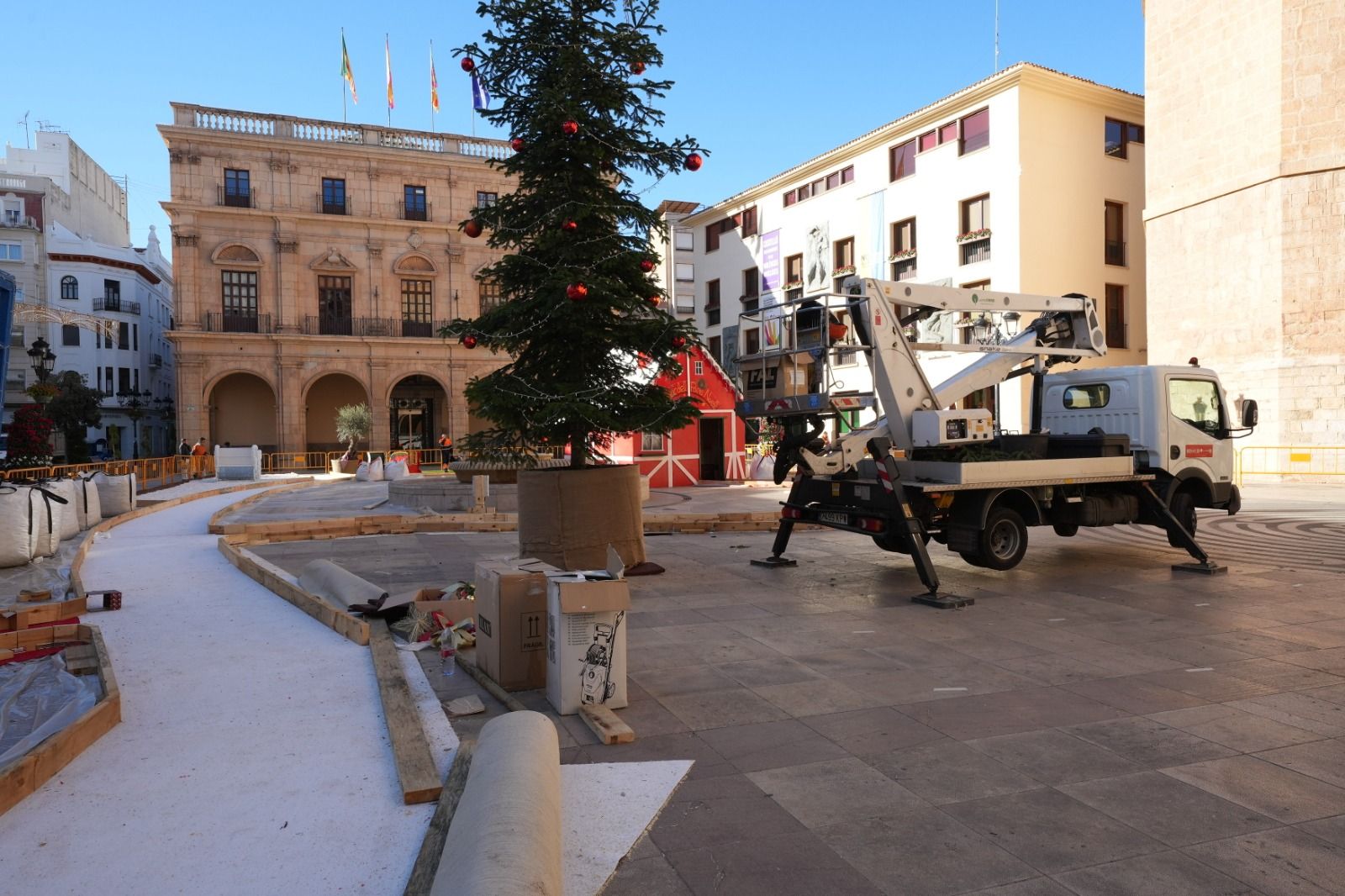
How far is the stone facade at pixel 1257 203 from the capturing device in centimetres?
2342

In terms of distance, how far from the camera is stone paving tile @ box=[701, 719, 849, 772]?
423cm

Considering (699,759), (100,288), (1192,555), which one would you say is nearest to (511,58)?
(699,759)

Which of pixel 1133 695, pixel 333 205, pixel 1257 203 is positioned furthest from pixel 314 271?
pixel 1133 695

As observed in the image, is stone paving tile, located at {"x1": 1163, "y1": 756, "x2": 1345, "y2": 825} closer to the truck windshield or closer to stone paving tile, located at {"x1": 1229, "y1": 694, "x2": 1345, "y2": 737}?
stone paving tile, located at {"x1": 1229, "y1": 694, "x2": 1345, "y2": 737}

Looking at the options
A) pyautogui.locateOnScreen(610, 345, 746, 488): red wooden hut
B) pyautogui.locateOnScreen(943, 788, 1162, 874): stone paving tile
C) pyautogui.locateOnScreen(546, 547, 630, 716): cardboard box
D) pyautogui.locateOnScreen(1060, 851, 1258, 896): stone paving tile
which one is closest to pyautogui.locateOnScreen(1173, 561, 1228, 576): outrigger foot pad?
pyautogui.locateOnScreen(943, 788, 1162, 874): stone paving tile

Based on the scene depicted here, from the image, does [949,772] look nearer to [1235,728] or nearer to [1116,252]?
[1235,728]

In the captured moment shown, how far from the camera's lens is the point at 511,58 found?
9.40m

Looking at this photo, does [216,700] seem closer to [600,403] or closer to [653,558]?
→ [600,403]

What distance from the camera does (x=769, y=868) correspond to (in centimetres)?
316

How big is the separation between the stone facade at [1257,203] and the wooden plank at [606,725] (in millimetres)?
25655

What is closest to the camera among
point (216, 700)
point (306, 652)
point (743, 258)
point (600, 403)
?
point (216, 700)

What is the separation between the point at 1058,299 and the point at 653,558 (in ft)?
19.7

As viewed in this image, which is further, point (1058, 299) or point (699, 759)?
→ point (1058, 299)

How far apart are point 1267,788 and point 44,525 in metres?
11.7
